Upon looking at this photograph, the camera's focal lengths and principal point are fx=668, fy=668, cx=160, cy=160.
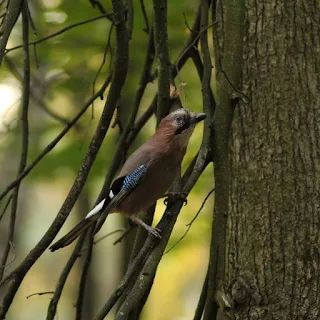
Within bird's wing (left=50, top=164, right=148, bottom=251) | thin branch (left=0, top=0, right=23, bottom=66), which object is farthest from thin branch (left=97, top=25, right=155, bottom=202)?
thin branch (left=0, top=0, right=23, bottom=66)

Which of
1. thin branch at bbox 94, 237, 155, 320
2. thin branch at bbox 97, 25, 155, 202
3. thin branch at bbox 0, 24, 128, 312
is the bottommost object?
thin branch at bbox 94, 237, 155, 320

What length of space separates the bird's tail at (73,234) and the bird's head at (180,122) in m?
0.78

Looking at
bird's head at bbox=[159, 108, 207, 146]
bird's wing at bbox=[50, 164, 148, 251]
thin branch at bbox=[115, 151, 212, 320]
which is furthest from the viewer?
bird's wing at bbox=[50, 164, 148, 251]

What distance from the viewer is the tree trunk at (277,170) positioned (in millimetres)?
3441

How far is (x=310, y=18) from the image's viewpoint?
3898 mm

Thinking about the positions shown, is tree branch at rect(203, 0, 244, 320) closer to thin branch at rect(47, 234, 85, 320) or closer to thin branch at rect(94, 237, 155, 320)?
thin branch at rect(94, 237, 155, 320)

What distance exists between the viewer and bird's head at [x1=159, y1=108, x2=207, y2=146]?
4.13 meters

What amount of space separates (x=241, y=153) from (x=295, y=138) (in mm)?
322

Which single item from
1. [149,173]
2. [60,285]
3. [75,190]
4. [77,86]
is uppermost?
[77,86]

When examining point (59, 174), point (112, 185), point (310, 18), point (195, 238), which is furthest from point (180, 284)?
point (310, 18)

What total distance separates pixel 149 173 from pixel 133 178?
5.3 inches

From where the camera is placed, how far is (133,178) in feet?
14.5

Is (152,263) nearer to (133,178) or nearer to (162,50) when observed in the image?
(133,178)

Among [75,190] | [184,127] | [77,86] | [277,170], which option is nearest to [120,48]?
[75,190]
